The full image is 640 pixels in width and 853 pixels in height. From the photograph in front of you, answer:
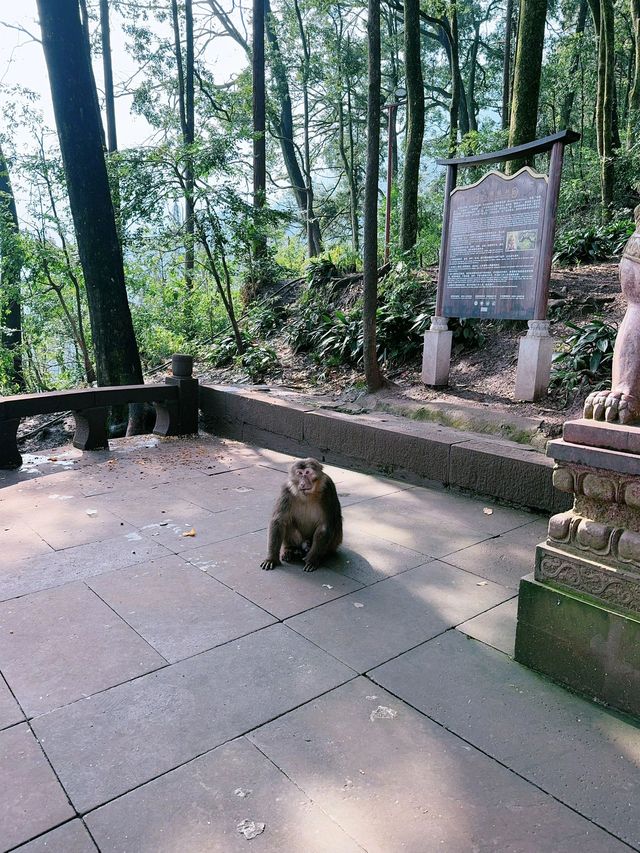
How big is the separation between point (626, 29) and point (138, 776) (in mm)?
25099

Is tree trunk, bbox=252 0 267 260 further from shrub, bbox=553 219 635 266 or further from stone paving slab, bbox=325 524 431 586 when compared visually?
stone paving slab, bbox=325 524 431 586

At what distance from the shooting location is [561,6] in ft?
77.8

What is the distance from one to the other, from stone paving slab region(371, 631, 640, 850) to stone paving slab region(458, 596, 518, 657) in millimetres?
67

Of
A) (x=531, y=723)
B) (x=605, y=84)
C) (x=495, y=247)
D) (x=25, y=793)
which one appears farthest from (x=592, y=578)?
(x=605, y=84)

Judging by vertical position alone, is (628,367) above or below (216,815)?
above

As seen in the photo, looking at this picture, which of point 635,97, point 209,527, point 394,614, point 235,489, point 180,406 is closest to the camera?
point 394,614

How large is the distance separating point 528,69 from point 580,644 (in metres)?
8.32

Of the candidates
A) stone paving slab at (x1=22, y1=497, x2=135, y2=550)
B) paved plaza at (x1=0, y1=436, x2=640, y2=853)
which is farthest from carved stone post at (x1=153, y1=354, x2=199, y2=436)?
paved plaza at (x1=0, y1=436, x2=640, y2=853)

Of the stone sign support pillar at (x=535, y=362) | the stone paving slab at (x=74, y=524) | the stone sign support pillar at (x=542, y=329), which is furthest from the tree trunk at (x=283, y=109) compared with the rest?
the stone paving slab at (x=74, y=524)

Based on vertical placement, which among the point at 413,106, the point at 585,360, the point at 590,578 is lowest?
the point at 590,578

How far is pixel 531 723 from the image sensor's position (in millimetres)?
2289

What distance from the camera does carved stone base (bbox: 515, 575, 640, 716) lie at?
234 centimetres

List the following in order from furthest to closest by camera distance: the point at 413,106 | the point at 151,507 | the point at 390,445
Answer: the point at 413,106, the point at 390,445, the point at 151,507

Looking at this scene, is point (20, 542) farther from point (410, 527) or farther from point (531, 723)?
point (531, 723)
